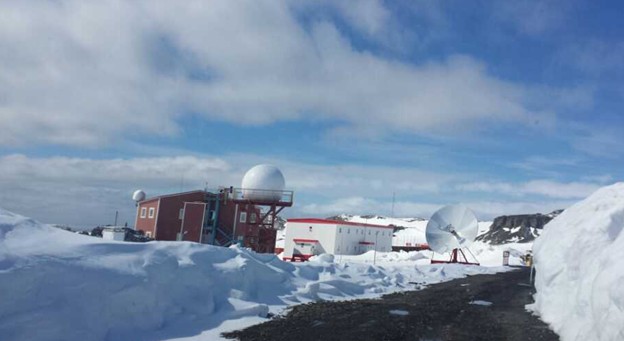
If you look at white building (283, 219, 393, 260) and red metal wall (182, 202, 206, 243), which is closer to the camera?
red metal wall (182, 202, 206, 243)

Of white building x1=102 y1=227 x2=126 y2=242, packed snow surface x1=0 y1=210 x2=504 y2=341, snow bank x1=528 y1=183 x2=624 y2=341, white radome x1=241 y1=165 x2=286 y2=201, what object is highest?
white radome x1=241 y1=165 x2=286 y2=201

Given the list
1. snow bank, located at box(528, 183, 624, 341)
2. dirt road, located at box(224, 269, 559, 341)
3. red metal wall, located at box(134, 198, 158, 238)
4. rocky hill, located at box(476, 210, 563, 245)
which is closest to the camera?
snow bank, located at box(528, 183, 624, 341)

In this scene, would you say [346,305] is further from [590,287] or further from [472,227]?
[472,227]

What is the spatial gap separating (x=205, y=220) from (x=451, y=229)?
2231cm

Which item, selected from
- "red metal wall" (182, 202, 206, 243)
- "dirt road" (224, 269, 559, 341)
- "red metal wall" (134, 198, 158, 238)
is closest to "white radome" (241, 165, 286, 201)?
"red metal wall" (182, 202, 206, 243)

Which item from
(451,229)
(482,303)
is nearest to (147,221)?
(451,229)

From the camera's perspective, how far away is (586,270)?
1196cm

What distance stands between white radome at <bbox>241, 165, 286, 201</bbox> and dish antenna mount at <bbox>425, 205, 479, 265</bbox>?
13857mm

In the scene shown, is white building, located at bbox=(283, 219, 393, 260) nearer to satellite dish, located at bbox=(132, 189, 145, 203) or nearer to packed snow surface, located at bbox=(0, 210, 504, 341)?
satellite dish, located at bbox=(132, 189, 145, 203)

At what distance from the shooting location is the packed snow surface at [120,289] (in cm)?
912

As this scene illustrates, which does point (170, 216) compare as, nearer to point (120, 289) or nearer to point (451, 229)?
point (451, 229)

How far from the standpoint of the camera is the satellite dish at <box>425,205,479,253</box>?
41062mm

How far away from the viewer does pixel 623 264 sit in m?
8.98

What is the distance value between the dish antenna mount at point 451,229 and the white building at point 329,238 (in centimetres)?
Result: 1454
